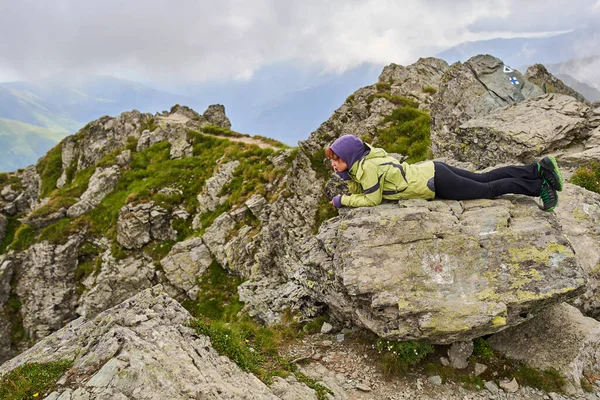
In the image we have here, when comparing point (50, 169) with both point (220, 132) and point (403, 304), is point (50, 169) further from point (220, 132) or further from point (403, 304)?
point (403, 304)

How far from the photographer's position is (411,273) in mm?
7398

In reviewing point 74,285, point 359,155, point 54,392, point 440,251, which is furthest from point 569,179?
point 74,285

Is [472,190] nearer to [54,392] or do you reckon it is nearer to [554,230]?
[554,230]

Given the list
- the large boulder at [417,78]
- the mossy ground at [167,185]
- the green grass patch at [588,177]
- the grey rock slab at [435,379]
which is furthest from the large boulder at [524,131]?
the mossy ground at [167,185]

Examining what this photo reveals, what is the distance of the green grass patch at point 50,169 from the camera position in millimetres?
55312

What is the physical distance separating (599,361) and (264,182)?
25950 millimetres

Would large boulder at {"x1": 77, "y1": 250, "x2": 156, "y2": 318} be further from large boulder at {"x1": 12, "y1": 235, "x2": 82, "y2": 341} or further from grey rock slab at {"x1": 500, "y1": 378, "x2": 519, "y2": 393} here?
grey rock slab at {"x1": 500, "y1": 378, "x2": 519, "y2": 393}

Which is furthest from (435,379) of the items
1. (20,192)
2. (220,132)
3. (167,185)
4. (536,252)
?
(20,192)

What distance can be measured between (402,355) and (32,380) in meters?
7.79

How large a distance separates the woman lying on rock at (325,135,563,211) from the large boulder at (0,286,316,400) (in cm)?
521

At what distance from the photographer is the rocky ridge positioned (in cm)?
712

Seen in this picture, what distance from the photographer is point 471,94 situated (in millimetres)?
18016

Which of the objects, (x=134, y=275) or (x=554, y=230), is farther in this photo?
(x=134, y=275)

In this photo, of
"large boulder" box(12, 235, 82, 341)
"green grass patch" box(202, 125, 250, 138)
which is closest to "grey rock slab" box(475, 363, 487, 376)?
"large boulder" box(12, 235, 82, 341)
